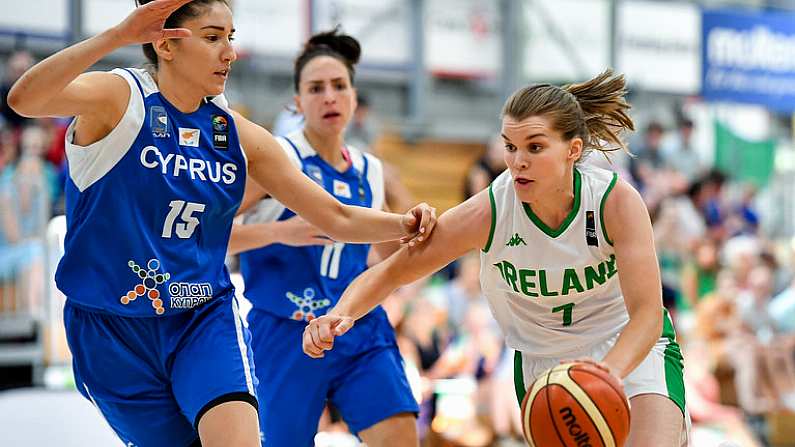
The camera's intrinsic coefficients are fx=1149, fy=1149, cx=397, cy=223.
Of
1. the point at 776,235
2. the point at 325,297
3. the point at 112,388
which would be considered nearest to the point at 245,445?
the point at 112,388

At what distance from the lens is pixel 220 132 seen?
396 cm

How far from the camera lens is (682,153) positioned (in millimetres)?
14336

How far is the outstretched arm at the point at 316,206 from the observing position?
13.4ft

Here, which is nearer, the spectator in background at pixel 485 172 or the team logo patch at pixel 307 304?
the team logo patch at pixel 307 304

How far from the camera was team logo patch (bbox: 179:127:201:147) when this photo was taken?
3.86 m

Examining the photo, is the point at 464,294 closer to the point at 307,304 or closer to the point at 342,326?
the point at 307,304

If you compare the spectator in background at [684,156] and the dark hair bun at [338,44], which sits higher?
the dark hair bun at [338,44]

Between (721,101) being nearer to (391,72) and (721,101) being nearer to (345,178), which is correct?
(391,72)

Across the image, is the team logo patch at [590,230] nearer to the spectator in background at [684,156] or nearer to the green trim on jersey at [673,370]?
the green trim on jersey at [673,370]

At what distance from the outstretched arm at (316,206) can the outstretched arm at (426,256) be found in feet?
0.19

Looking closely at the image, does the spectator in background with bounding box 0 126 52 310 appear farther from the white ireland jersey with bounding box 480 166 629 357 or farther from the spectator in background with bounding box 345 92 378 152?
the white ireland jersey with bounding box 480 166 629 357

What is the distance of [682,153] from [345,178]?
9.99 metres

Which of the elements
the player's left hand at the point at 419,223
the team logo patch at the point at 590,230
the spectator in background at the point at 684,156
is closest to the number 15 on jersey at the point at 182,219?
the player's left hand at the point at 419,223

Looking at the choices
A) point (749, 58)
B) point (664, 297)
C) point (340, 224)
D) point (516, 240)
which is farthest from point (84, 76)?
point (749, 58)
